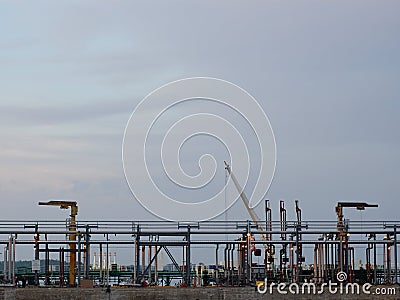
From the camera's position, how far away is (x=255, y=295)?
8200 cm

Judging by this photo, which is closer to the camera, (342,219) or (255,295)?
(255,295)

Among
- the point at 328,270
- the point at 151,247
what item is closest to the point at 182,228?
the point at 151,247

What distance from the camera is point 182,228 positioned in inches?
3383

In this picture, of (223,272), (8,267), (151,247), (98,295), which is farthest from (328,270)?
(8,267)

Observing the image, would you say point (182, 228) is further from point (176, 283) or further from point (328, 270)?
point (328, 270)

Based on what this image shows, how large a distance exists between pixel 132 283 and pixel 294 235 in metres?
15.3

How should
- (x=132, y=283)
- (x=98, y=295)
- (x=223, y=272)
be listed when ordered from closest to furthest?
1. (x=98, y=295)
2. (x=132, y=283)
3. (x=223, y=272)

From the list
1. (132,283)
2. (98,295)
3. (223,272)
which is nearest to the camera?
(98,295)

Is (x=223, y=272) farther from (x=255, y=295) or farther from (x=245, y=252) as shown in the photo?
(x=255, y=295)

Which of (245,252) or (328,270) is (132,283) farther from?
(328,270)

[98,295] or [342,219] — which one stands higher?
[342,219]

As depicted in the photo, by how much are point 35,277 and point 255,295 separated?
64.1ft

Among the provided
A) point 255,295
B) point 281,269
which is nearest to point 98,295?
point 255,295

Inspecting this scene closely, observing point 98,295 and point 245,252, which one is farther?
point 245,252
